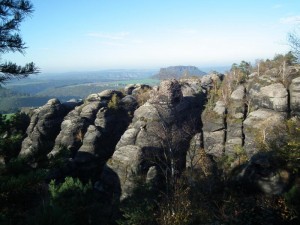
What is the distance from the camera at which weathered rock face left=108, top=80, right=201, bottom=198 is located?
123ft

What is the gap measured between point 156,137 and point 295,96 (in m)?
20.0

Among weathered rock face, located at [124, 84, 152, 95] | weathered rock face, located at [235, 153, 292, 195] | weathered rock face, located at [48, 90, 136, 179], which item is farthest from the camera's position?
weathered rock face, located at [124, 84, 152, 95]

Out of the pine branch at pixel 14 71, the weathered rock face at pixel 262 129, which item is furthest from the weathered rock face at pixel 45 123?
the pine branch at pixel 14 71

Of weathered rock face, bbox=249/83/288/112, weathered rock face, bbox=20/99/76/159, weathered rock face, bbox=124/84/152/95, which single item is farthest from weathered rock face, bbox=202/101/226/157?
weathered rock face, bbox=20/99/76/159

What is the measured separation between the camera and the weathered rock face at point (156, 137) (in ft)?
123

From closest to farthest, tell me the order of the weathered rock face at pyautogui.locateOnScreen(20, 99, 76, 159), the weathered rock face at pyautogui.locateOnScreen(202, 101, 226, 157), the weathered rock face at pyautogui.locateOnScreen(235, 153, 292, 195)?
the weathered rock face at pyautogui.locateOnScreen(235, 153, 292, 195) < the weathered rock face at pyautogui.locateOnScreen(202, 101, 226, 157) < the weathered rock face at pyautogui.locateOnScreen(20, 99, 76, 159)

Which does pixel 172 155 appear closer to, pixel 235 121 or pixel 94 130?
pixel 235 121

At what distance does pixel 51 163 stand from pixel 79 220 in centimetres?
1473

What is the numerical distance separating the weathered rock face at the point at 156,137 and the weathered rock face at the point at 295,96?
46.4ft

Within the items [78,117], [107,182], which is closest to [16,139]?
[107,182]

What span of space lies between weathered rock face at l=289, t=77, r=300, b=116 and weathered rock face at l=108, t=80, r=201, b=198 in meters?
14.1

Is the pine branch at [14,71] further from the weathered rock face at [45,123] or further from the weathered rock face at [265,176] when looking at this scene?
the weathered rock face at [45,123]

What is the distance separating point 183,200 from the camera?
2328 centimetres

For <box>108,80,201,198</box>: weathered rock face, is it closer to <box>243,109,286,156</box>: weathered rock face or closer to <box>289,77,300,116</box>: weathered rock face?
<box>243,109,286,156</box>: weathered rock face
